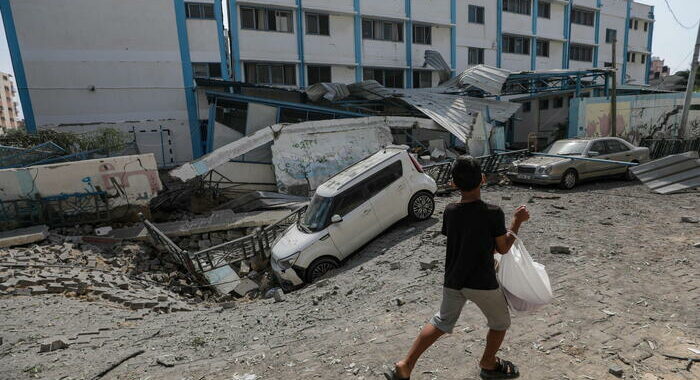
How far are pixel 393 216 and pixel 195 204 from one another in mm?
7085

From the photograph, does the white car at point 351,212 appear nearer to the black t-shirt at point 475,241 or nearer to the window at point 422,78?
the black t-shirt at point 475,241

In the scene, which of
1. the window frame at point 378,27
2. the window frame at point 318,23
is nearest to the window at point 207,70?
the window frame at point 318,23

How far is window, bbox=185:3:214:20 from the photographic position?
18516 millimetres

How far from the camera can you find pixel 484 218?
8.32 feet

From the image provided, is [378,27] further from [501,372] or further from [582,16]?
[501,372]

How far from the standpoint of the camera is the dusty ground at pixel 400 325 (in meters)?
3.23

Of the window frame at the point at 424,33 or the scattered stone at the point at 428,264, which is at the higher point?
the window frame at the point at 424,33

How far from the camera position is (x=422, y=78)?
1014 inches

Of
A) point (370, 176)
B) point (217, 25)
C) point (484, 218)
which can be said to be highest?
point (217, 25)

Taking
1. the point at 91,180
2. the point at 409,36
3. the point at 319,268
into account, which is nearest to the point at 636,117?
the point at 409,36

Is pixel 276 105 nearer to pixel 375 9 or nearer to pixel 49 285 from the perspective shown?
pixel 49 285

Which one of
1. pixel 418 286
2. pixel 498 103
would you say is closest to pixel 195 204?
pixel 418 286

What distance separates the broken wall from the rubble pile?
5065 millimetres

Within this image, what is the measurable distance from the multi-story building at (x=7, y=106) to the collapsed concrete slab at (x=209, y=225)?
84318 millimetres
